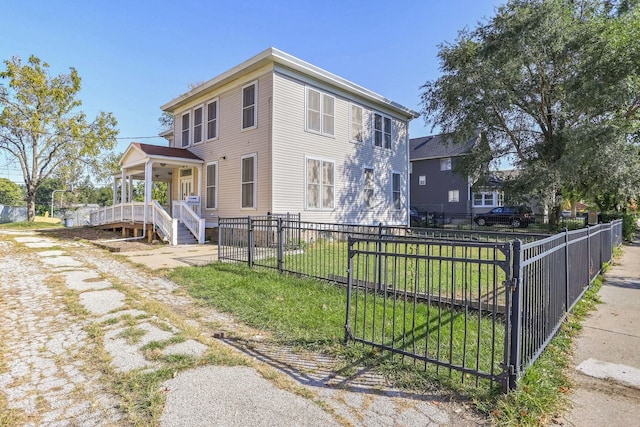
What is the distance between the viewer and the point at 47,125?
79.7 feet

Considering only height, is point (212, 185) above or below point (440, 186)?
below

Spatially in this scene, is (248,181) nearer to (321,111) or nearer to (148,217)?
(321,111)

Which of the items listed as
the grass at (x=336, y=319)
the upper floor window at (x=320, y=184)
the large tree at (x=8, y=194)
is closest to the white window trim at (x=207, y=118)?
the upper floor window at (x=320, y=184)

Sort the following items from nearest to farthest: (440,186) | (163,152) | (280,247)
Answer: (280,247) → (163,152) → (440,186)

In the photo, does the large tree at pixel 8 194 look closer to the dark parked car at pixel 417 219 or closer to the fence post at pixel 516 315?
the dark parked car at pixel 417 219

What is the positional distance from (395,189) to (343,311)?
13818 millimetres

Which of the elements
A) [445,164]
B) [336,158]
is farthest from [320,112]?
[445,164]

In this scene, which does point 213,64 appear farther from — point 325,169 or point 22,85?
point 22,85

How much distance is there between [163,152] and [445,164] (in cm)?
2582

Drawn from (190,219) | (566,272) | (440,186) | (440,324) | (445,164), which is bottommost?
(440,324)

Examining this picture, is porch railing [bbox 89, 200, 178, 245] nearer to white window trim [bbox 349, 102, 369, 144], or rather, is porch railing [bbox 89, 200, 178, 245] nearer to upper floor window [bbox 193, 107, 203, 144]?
upper floor window [bbox 193, 107, 203, 144]

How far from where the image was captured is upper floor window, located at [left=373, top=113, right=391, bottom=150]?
16562 millimetres

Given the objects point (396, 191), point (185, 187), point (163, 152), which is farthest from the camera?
point (396, 191)

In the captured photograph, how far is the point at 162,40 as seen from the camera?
631 inches
